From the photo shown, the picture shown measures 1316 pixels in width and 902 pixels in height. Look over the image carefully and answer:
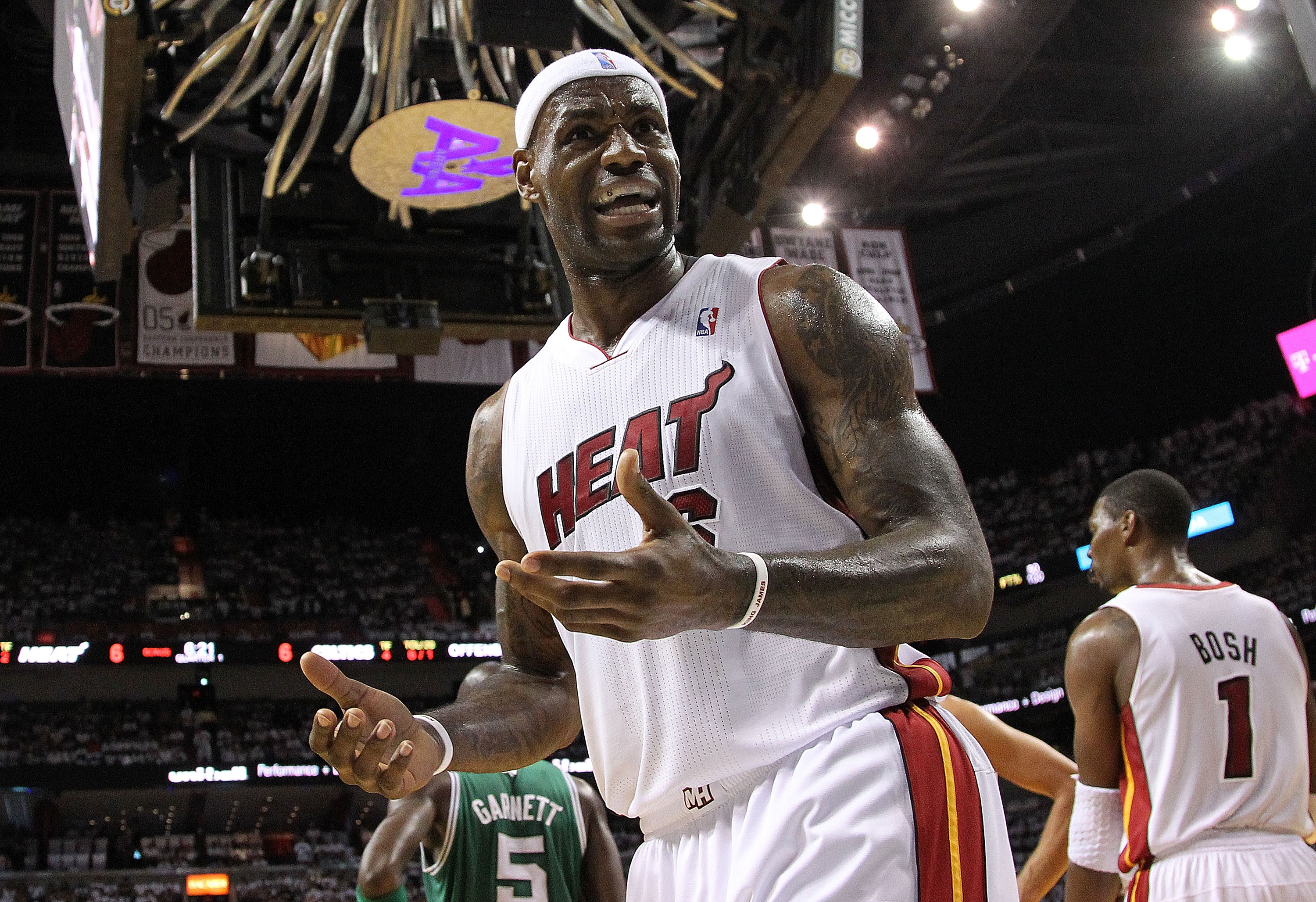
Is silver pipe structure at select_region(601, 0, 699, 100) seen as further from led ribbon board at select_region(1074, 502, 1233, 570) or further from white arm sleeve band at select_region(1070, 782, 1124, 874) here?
led ribbon board at select_region(1074, 502, 1233, 570)

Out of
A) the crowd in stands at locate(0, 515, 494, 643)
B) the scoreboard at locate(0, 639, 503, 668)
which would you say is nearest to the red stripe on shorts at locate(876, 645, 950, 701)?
the scoreboard at locate(0, 639, 503, 668)

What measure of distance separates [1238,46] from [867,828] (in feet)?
43.2

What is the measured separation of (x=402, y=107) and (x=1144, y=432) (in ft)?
57.6

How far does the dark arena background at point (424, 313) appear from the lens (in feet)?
18.6

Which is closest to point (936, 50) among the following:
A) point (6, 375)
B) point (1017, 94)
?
point (1017, 94)

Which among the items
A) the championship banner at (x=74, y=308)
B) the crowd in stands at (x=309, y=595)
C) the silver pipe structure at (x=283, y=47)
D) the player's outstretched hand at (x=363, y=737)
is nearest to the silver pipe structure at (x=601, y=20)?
the silver pipe structure at (x=283, y=47)

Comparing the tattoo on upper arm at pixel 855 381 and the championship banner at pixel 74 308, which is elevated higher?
the championship banner at pixel 74 308

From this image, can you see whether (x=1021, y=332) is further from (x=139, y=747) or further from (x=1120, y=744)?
(x=1120, y=744)

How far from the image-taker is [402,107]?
498 centimetres

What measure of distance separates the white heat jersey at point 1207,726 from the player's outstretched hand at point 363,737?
7.39 ft

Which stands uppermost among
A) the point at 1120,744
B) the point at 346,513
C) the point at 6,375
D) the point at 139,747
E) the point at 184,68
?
the point at 6,375

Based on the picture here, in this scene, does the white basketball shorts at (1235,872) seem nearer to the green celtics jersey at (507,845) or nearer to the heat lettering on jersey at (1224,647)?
the heat lettering on jersey at (1224,647)

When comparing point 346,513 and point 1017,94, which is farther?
point 346,513

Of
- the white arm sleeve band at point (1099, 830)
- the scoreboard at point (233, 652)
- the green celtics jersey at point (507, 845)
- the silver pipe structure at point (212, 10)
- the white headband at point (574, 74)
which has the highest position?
the scoreboard at point (233, 652)
